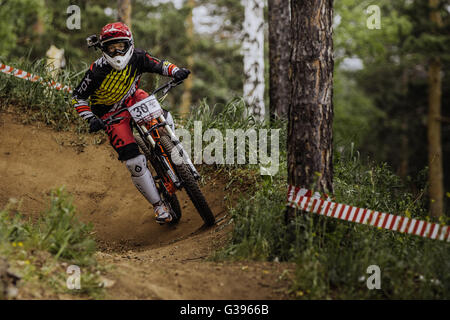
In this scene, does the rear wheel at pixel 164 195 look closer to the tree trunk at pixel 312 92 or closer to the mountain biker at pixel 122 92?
the mountain biker at pixel 122 92

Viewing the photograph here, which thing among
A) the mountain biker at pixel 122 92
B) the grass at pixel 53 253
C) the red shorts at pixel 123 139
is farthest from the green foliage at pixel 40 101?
the grass at pixel 53 253

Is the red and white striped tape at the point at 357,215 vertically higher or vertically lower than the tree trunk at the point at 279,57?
lower

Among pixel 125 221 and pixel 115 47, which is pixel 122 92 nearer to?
pixel 115 47

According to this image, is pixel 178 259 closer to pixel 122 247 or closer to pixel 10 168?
pixel 122 247

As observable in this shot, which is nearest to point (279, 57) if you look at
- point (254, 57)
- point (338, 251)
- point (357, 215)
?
point (254, 57)

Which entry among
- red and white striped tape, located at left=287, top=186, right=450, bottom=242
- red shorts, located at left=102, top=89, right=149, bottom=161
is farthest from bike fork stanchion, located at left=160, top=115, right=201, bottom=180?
red and white striped tape, located at left=287, top=186, right=450, bottom=242

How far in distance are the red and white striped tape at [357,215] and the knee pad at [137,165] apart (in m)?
1.90

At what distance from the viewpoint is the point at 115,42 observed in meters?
5.36

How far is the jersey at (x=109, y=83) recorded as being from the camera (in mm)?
5551

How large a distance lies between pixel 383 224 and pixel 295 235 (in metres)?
0.85

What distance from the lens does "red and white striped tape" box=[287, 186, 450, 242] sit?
432 cm

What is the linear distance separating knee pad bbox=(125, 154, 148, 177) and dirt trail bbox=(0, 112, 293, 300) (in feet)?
3.09

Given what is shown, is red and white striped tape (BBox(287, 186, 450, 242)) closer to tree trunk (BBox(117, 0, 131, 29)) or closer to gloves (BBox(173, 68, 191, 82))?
gloves (BBox(173, 68, 191, 82))
